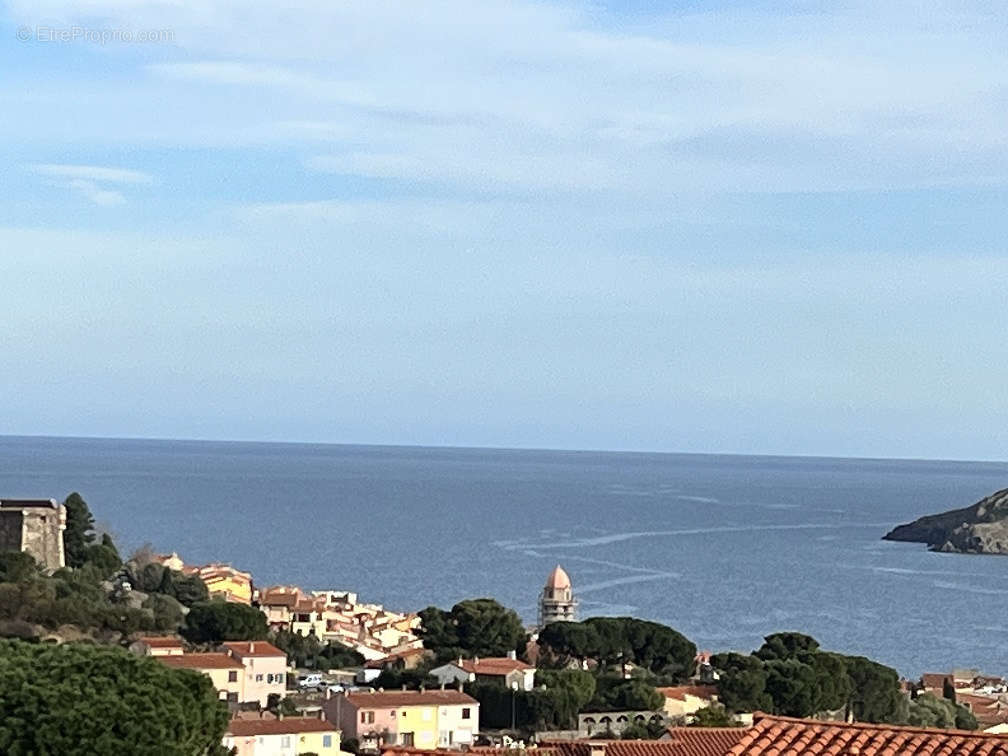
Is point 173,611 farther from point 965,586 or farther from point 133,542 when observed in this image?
point 965,586

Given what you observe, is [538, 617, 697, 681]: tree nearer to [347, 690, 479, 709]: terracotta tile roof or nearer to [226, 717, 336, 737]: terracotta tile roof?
[347, 690, 479, 709]: terracotta tile roof

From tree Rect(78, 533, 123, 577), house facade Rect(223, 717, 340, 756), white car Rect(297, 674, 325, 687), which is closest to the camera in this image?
house facade Rect(223, 717, 340, 756)

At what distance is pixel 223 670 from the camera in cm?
2680

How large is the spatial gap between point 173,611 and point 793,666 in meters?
12.1

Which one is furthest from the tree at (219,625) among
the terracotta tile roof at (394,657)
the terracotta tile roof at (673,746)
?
the terracotta tile roof at (673,746)

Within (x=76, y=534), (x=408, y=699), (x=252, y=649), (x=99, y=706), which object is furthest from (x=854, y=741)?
(x=76, y=534)

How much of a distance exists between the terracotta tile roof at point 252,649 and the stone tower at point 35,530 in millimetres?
8480

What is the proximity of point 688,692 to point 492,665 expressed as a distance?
139 inches

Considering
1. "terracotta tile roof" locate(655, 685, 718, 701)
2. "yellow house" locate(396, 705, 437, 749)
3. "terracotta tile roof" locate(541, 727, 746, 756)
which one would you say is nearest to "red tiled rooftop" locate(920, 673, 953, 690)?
"terracotta tile roof" locate(655, 685, 718, 701)

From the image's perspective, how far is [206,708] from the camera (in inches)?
596

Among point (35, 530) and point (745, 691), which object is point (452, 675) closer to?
point (745, 691)

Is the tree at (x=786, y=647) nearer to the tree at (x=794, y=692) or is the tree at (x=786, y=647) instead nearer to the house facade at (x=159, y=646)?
the tree at (x=794, y=692)

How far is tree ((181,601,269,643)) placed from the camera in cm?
3131

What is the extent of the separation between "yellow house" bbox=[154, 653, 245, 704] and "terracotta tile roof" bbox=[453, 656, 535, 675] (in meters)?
4.46
